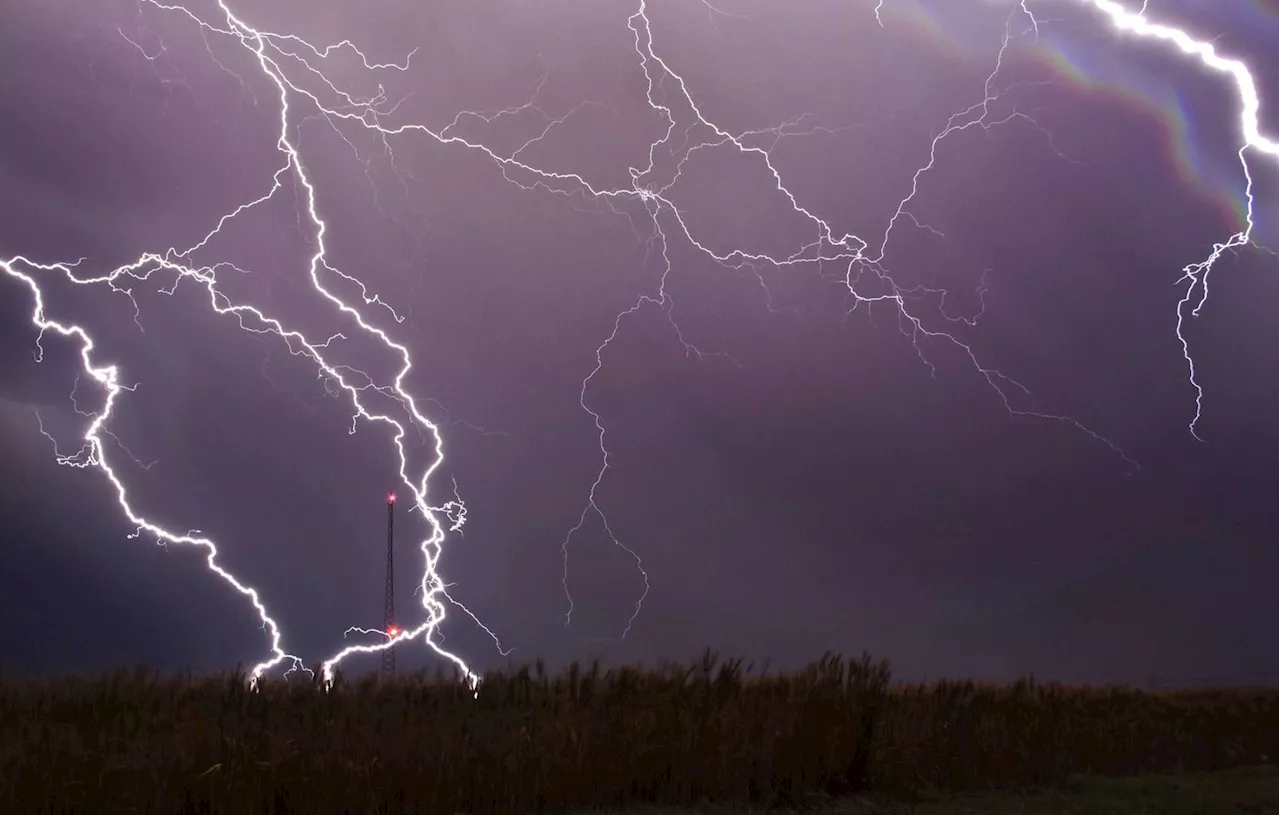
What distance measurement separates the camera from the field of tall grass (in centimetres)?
484

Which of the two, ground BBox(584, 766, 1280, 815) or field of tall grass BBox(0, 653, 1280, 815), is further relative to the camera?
ground BBox(584, 766, 1280, 815)

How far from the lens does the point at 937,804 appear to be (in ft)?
19.7

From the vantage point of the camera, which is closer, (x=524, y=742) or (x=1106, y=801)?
(x=524, y=742)

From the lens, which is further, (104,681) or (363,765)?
(104,681)

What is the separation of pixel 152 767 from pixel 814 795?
11.8 ft

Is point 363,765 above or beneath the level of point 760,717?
beneath

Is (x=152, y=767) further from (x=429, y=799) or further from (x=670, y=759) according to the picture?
(x=670, y=759)

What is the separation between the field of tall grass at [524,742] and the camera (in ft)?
15.9

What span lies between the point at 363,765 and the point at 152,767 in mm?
A: 996

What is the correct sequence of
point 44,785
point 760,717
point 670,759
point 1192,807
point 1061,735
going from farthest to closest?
point 1061,735 < point 1192,807 < point 760,717 < point 670,759 < point 44,785

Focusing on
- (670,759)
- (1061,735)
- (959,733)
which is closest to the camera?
(670,759)

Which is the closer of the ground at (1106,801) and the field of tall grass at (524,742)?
the field of tall grass at (524,742)

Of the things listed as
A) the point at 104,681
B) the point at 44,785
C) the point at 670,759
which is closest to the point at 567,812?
the point at 670,759

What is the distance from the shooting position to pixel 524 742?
5.40m
